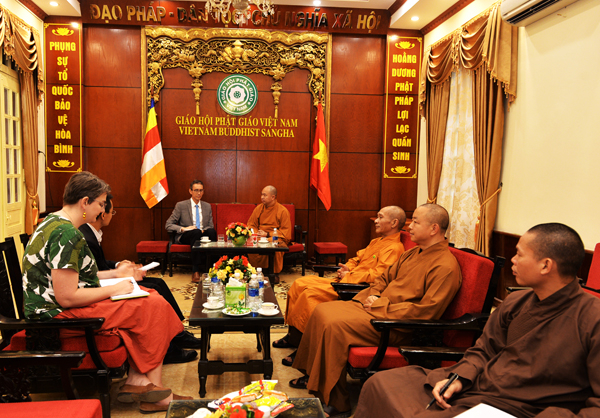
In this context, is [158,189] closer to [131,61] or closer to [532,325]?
[131,61]

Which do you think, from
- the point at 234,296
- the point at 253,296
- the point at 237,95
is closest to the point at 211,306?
the point at 234,296

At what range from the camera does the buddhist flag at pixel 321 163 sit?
6.36 m

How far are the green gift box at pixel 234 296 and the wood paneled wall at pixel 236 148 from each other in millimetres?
4059

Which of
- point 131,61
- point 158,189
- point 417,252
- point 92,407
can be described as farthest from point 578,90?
point 131,61

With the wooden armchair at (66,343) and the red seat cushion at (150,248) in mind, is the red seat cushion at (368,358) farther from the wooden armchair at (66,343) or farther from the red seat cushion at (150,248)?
the red seat cushion at (150,248)

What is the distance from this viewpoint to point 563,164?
367 centimetres

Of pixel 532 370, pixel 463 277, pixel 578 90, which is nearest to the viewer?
pixel 532 370

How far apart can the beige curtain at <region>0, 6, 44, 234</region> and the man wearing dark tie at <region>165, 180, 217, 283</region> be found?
66.9 inches

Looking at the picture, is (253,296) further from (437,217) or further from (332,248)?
(332,248)

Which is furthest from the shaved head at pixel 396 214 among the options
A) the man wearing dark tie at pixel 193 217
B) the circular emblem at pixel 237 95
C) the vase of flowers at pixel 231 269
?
the circular emblem at pixel 237 95

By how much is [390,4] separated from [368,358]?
18.0 feet

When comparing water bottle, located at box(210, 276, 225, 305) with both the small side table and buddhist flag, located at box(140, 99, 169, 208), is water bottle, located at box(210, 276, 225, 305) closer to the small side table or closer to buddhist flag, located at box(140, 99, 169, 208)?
the small side table

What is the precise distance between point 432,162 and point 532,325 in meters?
4.59

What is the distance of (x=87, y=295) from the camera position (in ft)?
7.66
